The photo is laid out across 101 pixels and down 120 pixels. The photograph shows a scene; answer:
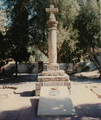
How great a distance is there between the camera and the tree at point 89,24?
→ 44.8ft

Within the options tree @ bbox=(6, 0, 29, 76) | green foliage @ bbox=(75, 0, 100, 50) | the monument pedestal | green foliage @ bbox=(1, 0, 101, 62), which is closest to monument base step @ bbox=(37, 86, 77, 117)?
the monument pedestal

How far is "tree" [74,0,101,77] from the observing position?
1366 cm

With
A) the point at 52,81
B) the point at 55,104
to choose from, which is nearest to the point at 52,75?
the point at 52,81

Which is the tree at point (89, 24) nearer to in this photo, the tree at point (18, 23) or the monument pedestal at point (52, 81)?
the tree at point (18, 23)

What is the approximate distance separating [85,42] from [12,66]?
42.5ft

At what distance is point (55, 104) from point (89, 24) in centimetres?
1162

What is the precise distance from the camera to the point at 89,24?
1409 centimetres

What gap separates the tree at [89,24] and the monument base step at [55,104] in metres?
9.92

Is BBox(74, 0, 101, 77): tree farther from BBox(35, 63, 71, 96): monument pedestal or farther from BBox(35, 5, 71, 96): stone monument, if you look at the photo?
BBox(35, 63, 71, 96): monument pedestal

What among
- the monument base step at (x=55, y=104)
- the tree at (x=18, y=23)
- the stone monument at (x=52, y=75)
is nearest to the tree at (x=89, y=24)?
the tree at (x=18, y=23)

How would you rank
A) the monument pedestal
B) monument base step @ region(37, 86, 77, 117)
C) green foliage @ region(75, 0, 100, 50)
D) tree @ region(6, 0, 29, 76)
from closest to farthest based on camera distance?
1. monument base step @ region(37, 86, 77, 117)
2. the monument pedestal
3. tree @ region(6, 0, 29, 76)
4. green foliage @ region(75, 0, 100, 50)

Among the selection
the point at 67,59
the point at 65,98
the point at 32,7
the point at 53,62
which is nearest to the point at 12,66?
the point at 67,59

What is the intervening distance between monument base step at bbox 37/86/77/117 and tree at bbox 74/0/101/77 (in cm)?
992

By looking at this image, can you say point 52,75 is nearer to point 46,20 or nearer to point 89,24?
point 46,20
